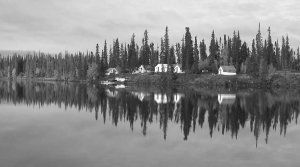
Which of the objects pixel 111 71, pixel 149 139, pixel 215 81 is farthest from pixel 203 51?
pixel 149 139

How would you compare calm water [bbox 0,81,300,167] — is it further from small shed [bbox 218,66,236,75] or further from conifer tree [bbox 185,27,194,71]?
conifer tree [bbox 185,27,194,71]

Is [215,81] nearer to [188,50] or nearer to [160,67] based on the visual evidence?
[188,50]

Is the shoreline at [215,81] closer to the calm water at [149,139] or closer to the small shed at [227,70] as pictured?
the small shed at [227,70]

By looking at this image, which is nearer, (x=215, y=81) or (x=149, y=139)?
(x=149, y=139)

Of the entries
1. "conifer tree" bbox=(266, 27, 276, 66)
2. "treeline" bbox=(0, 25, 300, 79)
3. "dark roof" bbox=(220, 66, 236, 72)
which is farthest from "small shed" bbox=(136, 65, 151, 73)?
"conifer tree" bbox=(266, 27, 276, 66)

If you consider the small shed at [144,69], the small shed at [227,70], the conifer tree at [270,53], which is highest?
the conifer tree at [270,53]

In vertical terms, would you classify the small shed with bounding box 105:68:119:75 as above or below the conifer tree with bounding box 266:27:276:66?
below

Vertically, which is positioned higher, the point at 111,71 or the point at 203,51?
the point at 203,51

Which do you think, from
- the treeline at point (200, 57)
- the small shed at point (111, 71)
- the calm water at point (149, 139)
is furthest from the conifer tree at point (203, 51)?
the calm water at point (149, 139)

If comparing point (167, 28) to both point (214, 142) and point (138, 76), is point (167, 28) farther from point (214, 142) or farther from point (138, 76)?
point (214, 142)

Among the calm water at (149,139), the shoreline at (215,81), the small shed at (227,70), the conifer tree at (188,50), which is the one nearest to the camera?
the calm water at (149,139)

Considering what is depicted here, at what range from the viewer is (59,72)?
180m

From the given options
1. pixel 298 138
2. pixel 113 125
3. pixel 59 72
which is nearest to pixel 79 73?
pixel 59 72

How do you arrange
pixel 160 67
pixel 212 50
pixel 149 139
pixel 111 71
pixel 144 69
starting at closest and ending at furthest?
pixel 149 139 → pixel 160 67 → pixel 212 50 → pixel 144 69 → pixel 111 71
